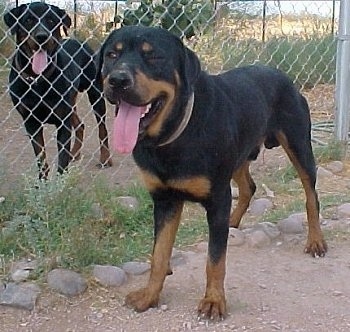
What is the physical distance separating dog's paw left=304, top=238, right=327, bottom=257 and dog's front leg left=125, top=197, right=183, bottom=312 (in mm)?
969

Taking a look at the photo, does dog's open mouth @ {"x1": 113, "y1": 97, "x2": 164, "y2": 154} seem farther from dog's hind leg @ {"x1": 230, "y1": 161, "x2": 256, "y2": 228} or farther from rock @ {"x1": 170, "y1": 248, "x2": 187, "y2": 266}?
dog's hind leg @ {"x1": 230, "y1": 161, "x2": 256, "y2": 228}

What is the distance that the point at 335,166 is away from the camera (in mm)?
5969

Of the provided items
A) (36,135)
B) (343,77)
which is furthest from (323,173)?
(36,135)

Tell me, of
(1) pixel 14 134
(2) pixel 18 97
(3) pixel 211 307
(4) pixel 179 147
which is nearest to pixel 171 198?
(4) pixel 179 147

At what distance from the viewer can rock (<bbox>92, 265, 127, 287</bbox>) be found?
12.7 feet

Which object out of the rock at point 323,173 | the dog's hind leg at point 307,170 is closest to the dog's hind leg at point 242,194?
the dog's hind leg at point 307,170

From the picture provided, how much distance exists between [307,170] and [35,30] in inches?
81.1

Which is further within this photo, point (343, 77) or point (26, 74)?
point (343, 77)

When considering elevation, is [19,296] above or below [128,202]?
above

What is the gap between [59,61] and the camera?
5562 mm

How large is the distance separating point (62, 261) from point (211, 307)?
83 cm

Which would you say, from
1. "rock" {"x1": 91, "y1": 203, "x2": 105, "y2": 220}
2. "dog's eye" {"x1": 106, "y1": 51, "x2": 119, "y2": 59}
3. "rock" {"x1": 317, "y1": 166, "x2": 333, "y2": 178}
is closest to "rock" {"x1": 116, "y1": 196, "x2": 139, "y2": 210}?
"rock" {"x1": 91, "y1": 203, "x2": 105, "y2": 220}

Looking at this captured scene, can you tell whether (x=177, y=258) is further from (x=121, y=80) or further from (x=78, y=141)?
(x=78, y=141)

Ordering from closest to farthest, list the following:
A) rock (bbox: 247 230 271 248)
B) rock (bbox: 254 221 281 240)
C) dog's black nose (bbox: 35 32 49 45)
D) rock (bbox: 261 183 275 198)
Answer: rock (bbox: 247 230 271 248) → rock (bbox: 254 221 281 240) → dog's black nose (bbox: 35 32 49 45) → rock (bbox: 261 183 275 198)
